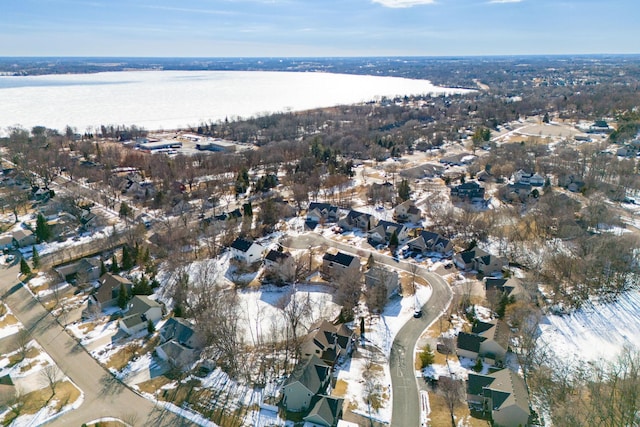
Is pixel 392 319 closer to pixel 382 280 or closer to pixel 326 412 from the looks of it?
pixel 382 280

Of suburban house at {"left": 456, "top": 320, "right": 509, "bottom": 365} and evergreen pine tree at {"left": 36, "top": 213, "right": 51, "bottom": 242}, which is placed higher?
evergreen pine tree at {"left": 36, "top": 213, "right": 51, "bottom": 242}

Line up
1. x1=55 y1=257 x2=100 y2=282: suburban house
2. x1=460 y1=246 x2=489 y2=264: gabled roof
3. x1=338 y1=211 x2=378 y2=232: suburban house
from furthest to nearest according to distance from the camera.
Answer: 1. x1=338 y1=211 x2=378 y2=232: suburban house
2. x1=460 y1=246 x2=489 y2=264: gabled roof
3. x1=55 y1=257 x2=100 y2=282: suburban house

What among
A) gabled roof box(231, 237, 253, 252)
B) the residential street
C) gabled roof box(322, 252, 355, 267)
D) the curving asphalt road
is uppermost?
gabled roof box(231, 237, 253, 252)

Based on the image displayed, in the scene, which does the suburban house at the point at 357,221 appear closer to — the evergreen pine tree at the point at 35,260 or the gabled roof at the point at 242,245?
the gabled roof at the point at 242,245

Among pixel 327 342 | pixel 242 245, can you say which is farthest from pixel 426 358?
pixel 242 245

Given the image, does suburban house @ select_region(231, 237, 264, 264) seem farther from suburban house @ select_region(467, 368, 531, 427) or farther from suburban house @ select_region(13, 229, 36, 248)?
suburban house @ select_region(467, 368, 531, 427)

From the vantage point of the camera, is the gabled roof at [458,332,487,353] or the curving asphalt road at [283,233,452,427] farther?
the gabled roof at [458,332,487,353]

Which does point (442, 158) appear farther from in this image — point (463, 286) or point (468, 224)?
point (463, 286)

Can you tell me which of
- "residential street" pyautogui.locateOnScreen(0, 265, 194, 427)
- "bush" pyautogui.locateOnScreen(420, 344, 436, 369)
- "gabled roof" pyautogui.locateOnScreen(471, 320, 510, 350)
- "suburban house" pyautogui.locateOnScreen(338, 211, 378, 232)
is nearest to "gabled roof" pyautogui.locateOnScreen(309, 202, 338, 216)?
"suburban house" pyautogui.locateOnScreen(338, 211, 378, 232)
